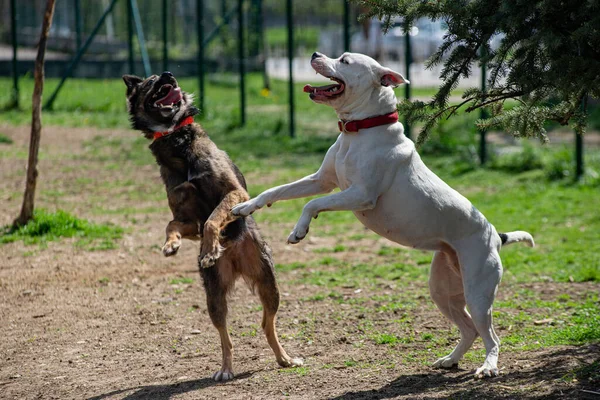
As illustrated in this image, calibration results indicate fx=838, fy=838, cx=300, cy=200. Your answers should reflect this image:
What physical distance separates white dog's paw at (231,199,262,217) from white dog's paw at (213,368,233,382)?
1.21m

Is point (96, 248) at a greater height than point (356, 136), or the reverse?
point (356, 136)

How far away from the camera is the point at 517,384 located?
520 centimetres

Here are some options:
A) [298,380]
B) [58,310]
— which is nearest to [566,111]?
[298,380]

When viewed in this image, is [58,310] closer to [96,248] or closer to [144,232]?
[96,248]

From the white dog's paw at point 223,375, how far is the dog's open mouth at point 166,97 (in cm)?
191

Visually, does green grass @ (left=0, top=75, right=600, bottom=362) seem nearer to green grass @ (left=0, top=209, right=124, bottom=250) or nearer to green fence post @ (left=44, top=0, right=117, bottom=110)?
Result: green grass @ (left=0, top=209, right=124, bottom=250)

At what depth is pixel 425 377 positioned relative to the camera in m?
5.57

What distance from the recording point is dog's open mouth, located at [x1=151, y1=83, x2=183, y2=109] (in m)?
6.00

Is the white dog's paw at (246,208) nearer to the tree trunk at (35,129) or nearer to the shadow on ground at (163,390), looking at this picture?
the shadow on ground at (163,390)

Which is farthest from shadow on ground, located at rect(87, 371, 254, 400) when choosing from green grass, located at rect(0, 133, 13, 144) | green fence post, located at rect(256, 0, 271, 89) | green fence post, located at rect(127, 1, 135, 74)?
green fence post, located at rect(256, 0, 271, 89)

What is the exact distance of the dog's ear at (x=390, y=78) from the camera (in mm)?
5195

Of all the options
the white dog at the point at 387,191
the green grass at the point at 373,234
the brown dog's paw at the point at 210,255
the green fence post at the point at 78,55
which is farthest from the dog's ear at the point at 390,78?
the green fence post at the point at 78,55

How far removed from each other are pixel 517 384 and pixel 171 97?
120 inches

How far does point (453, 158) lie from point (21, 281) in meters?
8.34
